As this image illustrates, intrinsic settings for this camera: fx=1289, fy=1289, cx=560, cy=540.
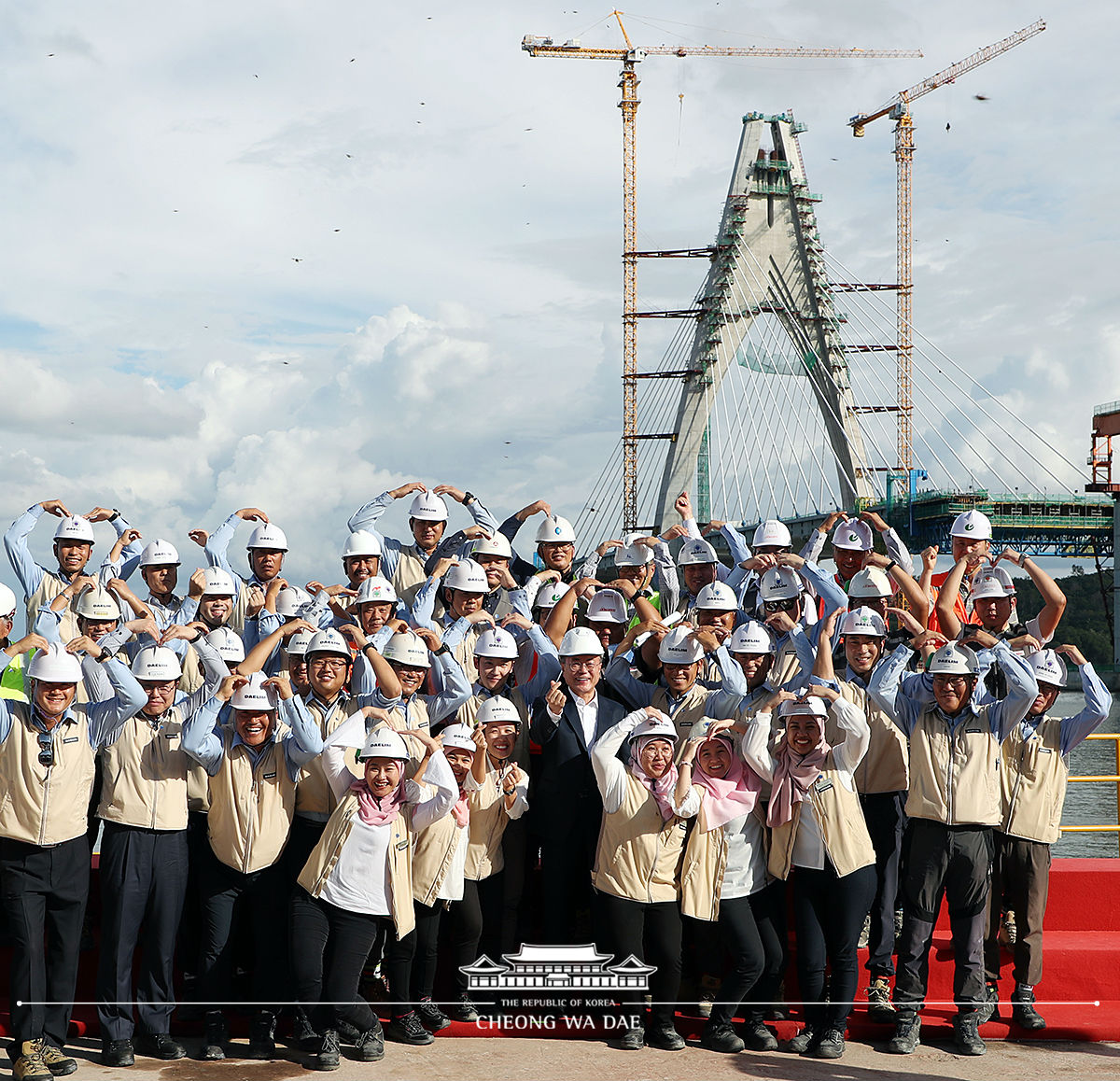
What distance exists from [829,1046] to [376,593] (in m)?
3.05

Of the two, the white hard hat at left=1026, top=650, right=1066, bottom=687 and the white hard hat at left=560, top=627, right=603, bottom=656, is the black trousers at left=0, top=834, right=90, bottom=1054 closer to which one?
the white hard hat at left=560, top=627, right=603, bottom=656

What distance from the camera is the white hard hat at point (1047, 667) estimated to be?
6.10 m

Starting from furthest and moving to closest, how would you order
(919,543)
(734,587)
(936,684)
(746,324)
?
1. (919,543)
2. (746,324)
3. (734,587)
4. (936,684)

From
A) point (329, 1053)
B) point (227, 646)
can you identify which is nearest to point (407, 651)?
point (227, 646)

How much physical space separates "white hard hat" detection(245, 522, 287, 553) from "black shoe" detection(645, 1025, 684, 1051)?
3684 millimetres

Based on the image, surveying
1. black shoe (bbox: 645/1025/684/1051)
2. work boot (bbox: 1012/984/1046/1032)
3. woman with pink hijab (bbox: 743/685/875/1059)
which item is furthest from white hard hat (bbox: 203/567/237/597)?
work boot (bbox: 1012/984/1046/1032)

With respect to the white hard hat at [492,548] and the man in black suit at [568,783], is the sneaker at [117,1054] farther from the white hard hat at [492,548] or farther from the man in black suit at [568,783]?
the white hard hat at [492,548]

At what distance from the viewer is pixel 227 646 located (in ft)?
20.8

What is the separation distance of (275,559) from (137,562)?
2.98 feet

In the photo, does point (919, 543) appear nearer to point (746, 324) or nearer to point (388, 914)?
point (746, 324)

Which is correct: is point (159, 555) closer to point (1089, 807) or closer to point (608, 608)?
point (608, 608)

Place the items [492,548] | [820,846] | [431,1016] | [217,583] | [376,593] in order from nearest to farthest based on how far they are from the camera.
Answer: [820,846], [431,1016], [376,593], [217,583], [492,548]

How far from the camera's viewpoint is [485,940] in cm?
620

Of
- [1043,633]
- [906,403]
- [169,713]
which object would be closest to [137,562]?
[169,713]
